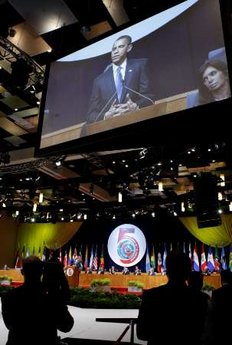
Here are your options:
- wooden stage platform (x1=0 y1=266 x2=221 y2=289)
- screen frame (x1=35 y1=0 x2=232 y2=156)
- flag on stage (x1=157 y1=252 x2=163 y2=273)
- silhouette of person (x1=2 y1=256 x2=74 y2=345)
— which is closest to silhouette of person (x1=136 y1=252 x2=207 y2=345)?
silhouette of person (x1=2 y1=256 x2=74 y2=345)

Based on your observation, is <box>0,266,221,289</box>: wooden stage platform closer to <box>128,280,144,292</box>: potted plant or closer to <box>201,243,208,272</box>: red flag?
<box>201,243,208,272</box>: red flag

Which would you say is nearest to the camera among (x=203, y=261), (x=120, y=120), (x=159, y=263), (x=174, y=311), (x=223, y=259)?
(x=174, y=311)

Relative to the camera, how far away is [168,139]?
9.78ft

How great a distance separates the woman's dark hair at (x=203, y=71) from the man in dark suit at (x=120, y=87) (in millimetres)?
422

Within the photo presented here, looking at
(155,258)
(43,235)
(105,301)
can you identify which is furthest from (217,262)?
(43,235)

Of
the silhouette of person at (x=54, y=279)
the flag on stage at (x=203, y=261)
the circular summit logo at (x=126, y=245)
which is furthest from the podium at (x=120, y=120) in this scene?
the circular summit logo at (x=126, y=245)

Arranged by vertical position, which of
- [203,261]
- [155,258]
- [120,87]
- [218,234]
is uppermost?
[218,234]

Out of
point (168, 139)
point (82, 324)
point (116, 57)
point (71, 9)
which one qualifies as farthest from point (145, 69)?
point (82, 324)

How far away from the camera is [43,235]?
18.4 m

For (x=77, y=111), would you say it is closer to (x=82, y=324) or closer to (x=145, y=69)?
(x=145, y=69)

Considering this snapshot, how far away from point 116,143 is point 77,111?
50 cm

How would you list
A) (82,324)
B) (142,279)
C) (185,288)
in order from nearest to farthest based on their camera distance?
(185,288), (82,324), (142,279)

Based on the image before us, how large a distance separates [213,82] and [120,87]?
0.86m

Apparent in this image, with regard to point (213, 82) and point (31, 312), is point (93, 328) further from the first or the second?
point (213, 82)
